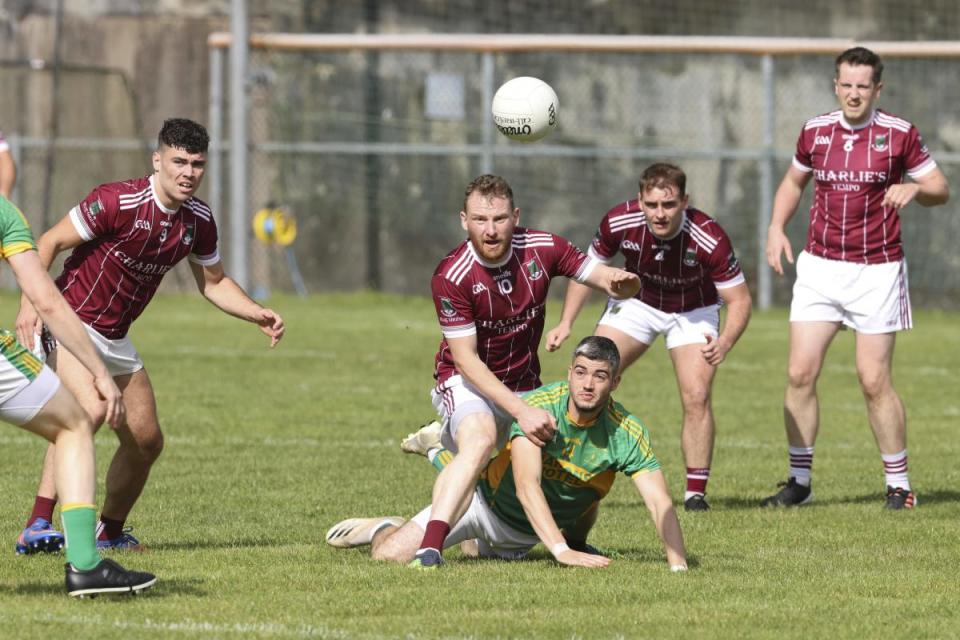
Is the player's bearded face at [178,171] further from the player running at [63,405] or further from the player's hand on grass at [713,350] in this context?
the player's hand on grass at [713,350]

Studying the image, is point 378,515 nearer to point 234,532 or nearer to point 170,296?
point 234,532

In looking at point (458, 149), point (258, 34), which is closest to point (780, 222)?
point (458, 149)

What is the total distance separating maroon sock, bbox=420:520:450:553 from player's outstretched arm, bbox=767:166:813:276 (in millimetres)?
3374

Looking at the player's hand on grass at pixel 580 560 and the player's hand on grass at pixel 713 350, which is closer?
the player's hand on grass at pixel 580 560

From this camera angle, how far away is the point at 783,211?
10.6 meters

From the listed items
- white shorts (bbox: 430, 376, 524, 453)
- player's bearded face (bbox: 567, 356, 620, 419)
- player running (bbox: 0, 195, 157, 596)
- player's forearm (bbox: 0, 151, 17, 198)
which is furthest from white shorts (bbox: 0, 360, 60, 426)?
player's forearm (bbox: 0, 151, 17, 198)

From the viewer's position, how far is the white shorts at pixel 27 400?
22.3ft

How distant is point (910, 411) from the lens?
14.5 m

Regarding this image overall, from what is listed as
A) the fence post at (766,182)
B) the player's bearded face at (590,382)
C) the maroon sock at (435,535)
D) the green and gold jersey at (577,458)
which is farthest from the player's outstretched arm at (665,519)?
the fence post at (766,182)

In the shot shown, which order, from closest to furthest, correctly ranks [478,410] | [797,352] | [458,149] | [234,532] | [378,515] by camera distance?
[478,410] < [234,532] < [378,515] < [797,352] < [458,149]

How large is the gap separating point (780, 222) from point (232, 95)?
14.9 meters

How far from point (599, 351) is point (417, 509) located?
251 cm

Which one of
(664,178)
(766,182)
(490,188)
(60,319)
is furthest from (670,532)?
(766,182)

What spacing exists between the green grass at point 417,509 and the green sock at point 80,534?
189 mm
